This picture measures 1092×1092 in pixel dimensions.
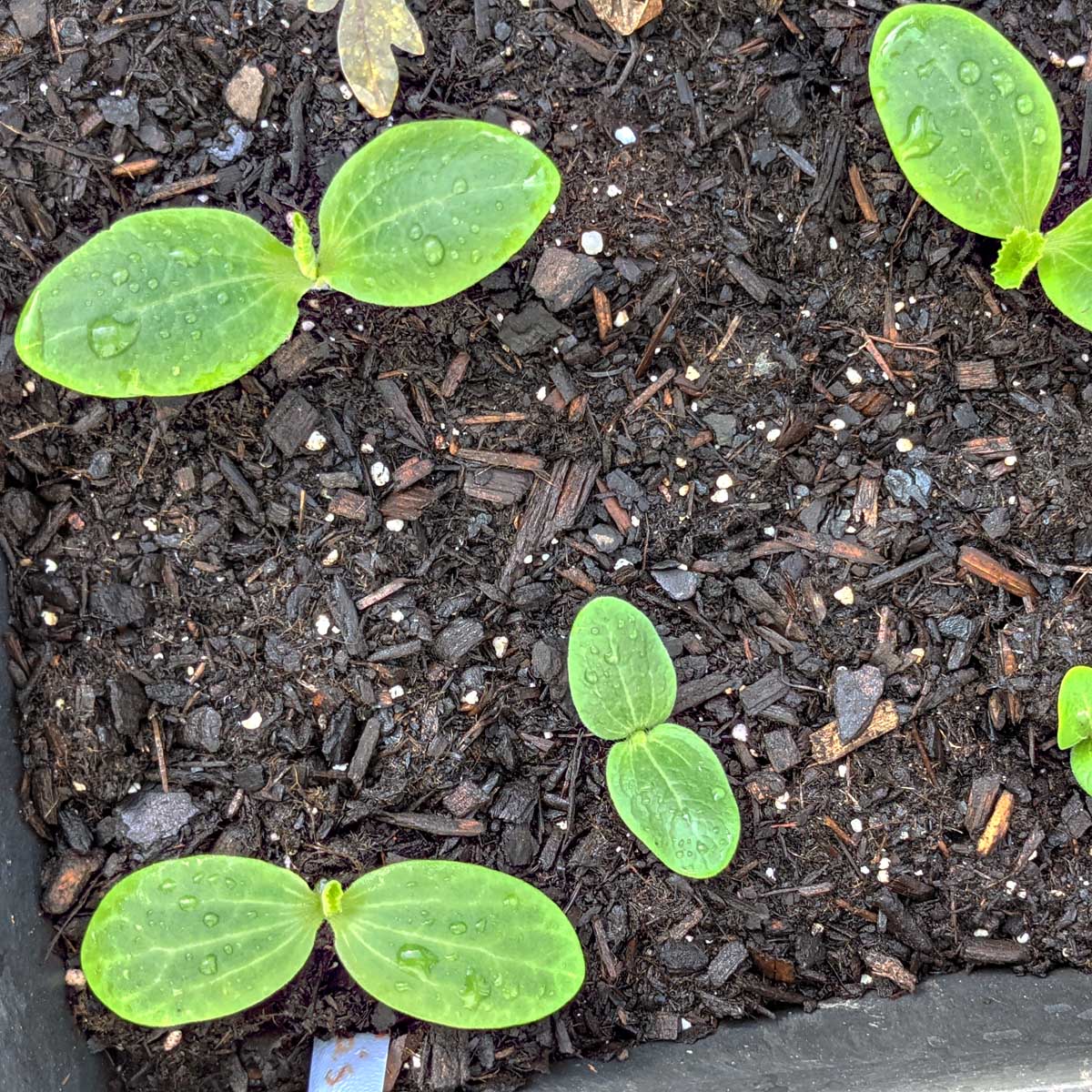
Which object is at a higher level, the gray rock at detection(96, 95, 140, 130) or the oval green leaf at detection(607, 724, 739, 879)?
the gray rock at detection(96, 95, 140, 130)

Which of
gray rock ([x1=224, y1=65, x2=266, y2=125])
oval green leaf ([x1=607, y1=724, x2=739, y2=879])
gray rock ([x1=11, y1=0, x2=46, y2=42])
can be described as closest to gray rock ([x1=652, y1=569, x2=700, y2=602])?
oval green leaf ([x1=607, y1=724, x2=739, y2=879])

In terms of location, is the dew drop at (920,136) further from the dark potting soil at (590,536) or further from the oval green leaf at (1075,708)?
the oval green leaf at (1075,708)

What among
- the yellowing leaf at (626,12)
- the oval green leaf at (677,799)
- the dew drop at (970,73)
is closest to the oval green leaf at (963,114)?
the dew drop at (970,73)

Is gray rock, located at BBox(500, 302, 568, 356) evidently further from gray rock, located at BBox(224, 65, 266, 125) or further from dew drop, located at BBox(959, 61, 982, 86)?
dew drop, located at BBox(959, 61, 982, 86)

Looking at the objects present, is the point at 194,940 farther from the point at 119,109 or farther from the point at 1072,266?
the point at 1072,266

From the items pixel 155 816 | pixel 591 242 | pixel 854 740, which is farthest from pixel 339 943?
pixel 591 242

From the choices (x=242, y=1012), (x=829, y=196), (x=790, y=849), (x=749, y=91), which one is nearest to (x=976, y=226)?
(x=829, y=196)

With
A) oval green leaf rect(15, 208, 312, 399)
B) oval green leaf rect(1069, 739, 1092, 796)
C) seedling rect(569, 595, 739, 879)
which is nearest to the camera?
oval green leaf rect(15, 208, 312, 399)

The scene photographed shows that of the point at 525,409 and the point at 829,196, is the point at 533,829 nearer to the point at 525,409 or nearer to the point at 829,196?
the point at 525,409
